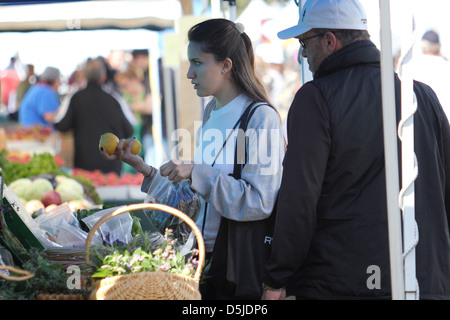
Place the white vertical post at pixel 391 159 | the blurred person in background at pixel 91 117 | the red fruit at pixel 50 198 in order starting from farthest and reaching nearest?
the blurred person in background at pixel 91 117
the red fruit at pixel 50 198
the white vertical post at pixel 391 159

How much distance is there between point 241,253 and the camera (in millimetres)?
2639

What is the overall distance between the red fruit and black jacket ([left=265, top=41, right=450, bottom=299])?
2.76 metres

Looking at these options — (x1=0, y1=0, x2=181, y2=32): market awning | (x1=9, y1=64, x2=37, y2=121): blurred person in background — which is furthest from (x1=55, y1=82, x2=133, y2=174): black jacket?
(x1=9, y1=64, x2=37, y2=121): blurred person in background

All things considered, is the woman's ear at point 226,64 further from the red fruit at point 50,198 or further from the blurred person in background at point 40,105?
the blurred person in background at point 40,105

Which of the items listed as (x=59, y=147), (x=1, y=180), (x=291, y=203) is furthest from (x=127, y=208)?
(x=59, y=147)

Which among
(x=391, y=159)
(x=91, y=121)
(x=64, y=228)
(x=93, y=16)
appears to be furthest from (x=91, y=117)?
(x=391, y=159)

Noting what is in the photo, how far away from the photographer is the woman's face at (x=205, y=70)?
2887 millimetres

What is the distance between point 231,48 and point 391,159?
99 centimetres

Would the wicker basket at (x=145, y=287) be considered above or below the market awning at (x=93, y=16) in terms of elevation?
below

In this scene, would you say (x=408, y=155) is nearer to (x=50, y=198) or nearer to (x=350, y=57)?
(x=350, y=57)

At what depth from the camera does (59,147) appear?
332 inches

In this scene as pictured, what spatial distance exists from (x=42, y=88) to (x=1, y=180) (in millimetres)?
7254

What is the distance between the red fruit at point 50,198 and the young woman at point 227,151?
2.12 metres

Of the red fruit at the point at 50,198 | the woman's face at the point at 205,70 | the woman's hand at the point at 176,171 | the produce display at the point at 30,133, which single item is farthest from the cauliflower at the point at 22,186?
the produce display at the point at 30,133
